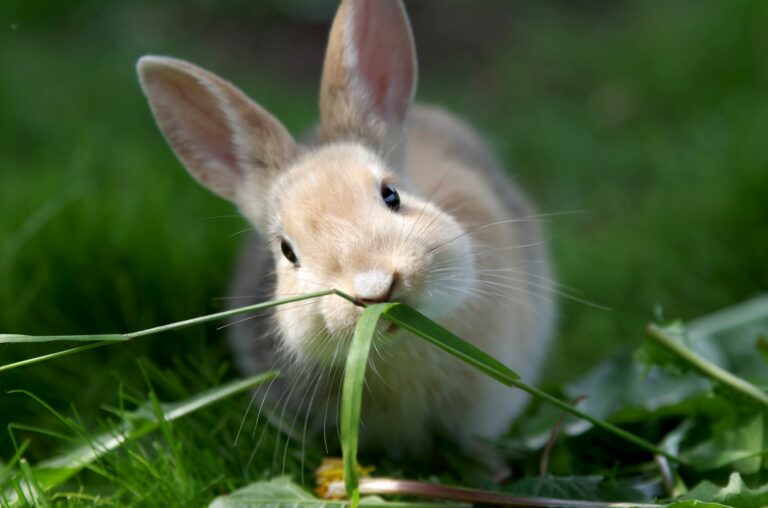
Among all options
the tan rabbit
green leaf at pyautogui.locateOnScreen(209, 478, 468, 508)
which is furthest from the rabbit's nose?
green leaf at pyautogui.locateOnScreen(209, 478, 468, 508)

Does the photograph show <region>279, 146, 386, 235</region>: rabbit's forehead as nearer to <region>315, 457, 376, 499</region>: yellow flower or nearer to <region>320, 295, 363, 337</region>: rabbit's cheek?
<region>320, 295, 363, 337</region>: rabbit's cheek

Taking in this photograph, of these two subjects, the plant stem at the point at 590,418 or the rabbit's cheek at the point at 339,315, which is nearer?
the rabbit's cheek at the point at 339,315

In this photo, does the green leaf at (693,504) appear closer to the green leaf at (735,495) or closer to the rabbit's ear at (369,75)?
the green leaf at (735,495)

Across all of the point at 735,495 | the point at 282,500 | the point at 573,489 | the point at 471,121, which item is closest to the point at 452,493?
the point at 573,489

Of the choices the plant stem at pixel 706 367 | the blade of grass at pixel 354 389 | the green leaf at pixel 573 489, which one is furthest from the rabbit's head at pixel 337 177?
the plant stem at pixel 706 367

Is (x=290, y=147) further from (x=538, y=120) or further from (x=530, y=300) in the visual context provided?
(x=538, y=120)

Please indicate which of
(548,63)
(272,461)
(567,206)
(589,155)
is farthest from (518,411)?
(548,63)

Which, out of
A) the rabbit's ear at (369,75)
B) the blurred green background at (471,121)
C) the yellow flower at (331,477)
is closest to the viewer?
the yellow flower at (331,477)
